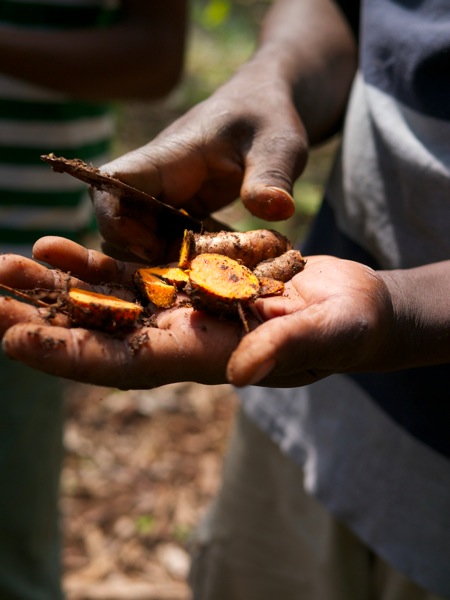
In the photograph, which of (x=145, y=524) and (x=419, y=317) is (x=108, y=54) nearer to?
(x=419, y=317)

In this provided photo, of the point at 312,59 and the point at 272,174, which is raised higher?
the point at 312,59

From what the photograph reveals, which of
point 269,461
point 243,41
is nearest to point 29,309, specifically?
point 269,461

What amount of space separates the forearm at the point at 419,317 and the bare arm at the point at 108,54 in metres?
1.60

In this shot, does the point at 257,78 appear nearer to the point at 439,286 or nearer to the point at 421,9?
the point at 421,9

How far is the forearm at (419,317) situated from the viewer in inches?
55.3

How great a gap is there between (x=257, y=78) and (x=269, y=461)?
4.29 feet

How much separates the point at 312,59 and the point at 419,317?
44.5 inches

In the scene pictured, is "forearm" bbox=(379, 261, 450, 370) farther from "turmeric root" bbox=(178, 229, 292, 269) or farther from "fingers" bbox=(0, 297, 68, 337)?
"fingers" bbox=(0, 297, 68, 337)

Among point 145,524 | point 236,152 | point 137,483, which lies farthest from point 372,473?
point 137,483

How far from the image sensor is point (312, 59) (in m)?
2.15

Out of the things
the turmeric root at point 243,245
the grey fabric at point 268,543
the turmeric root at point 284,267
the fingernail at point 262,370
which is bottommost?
the grey fabric at point 268,543

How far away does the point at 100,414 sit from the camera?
4.02 m

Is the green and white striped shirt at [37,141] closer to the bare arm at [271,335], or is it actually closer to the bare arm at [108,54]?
the bare arm at [108,54]

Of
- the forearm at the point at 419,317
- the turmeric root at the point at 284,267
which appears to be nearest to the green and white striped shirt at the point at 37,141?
the turmeric root at the point at 284,267
